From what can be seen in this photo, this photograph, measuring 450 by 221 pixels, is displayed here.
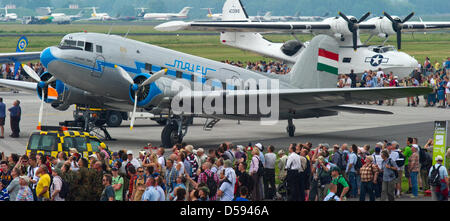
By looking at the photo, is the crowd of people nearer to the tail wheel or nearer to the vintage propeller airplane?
the vintage propeller airplane

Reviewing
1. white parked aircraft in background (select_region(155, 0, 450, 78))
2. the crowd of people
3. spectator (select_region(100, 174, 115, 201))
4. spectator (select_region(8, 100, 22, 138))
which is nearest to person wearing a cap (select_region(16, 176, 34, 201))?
the crowd of people

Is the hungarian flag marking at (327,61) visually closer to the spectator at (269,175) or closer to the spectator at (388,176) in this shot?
the spectator at (269,175)

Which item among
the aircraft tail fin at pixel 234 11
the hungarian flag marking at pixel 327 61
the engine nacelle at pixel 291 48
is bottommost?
the hungarian flag marking at pixel 327 61

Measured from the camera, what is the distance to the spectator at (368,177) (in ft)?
57.0

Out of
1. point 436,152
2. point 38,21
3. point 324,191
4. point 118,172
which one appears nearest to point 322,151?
point 324,191

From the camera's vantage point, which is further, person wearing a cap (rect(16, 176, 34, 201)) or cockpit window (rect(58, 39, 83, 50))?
cockpit window (rect(58, 39, 83, 50))

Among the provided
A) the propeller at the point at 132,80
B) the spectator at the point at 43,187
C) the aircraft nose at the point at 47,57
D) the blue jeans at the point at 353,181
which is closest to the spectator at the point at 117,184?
the spectator at the point at 43,187

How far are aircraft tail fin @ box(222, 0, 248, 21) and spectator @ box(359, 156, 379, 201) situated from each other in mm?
43463

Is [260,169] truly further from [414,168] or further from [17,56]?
[17,56]

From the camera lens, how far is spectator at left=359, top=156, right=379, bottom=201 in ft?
57.0

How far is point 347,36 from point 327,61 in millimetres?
20951

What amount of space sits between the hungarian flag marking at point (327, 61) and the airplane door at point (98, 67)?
9.89 m
